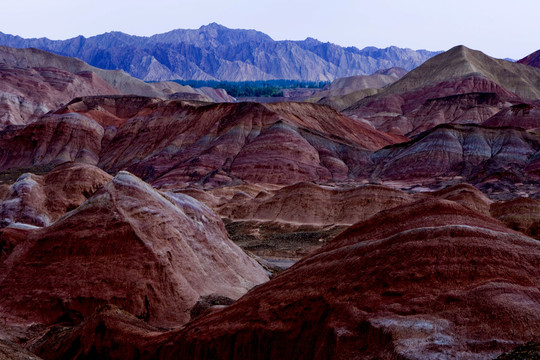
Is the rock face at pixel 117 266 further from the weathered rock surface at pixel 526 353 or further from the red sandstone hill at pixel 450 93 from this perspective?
the red sandstone hill at pixel 450 93

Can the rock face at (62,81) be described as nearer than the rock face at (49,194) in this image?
No

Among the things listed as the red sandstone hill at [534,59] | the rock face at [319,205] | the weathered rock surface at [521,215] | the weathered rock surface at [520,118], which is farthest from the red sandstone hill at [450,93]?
the weathered rock surface at [521,215]

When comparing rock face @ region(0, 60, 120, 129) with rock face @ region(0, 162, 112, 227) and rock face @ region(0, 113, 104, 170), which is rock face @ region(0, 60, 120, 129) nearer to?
rock face @ region(0, 113, 104, 170)

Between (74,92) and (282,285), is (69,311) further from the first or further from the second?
(74,92)

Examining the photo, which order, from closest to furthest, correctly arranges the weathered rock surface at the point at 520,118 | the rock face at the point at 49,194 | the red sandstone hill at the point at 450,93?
the rock face at the point at 49,194
the weathered rock surface at the point at 520,118
the red sandstone hill at the point at 450,93

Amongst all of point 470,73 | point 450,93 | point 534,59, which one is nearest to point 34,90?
point 450,93

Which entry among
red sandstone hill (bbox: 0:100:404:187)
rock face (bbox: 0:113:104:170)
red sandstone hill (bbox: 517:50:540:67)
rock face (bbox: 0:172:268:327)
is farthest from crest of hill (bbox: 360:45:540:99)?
rock face (bbox: 0:172:268:327)
